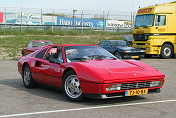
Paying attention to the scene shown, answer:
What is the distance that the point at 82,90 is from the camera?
6.01 meters

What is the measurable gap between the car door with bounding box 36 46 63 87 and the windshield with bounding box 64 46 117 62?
0.23 metres

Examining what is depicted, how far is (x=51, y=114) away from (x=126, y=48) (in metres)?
14.4

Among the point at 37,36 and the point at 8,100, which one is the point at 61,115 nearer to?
the point at 8,100

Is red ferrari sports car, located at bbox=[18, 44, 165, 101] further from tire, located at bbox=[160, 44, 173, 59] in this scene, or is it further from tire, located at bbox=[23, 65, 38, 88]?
tire, located at bbox=[160, 44, 173, 59]

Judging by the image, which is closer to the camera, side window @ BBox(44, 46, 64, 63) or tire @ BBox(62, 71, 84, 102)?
tire @ BBox(62, 71, 84, 102)

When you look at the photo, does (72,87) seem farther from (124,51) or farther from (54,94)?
(124,51)

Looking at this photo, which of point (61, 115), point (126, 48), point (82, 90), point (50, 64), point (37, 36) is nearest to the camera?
point (61, 115)

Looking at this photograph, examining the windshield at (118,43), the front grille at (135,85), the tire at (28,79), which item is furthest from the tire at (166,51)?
the front grille at (135,85)

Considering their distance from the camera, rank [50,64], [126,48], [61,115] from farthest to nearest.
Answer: [126,48]
[50,64]
[61,115]

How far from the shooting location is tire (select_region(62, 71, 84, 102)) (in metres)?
6.24

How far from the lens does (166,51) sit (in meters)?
20.8

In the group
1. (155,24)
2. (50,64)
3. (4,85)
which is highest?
(155,24)

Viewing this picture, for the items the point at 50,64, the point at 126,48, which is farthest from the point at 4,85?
the point at 126,48

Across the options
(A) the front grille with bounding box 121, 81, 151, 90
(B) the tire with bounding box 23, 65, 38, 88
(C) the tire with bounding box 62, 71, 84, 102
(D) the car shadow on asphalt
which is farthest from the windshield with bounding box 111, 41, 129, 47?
(A) the front grille with bounding box 121, 81, 151, 90
